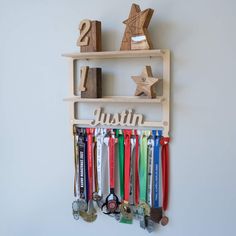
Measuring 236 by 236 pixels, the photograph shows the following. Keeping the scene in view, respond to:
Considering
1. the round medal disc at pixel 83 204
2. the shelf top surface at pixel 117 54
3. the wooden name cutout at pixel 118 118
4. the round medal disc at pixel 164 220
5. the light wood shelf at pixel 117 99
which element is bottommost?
the round medal disc at pixel 164 220

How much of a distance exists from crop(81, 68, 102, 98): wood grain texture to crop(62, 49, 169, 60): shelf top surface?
7 cm

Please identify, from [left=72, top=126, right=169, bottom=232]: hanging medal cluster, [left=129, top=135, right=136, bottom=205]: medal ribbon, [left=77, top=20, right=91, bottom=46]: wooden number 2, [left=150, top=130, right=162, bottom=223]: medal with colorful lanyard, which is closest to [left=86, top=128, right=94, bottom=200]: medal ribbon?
[left=72, top=126, right=169, bottom=232]: hanging medal cluster

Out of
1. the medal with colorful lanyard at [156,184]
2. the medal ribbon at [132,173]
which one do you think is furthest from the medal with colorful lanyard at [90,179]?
the medal with colorful lanyard at [156,184]

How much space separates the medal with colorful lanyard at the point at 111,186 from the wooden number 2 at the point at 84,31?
1.49ft

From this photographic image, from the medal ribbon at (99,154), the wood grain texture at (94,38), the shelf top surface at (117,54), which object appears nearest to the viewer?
the shelf top surface at (117,54)

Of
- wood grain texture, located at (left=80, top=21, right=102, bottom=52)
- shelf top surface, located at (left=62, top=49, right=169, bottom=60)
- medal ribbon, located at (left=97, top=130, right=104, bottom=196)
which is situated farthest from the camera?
medal ribbon, located at (left=97, top=130, right=104, bottom=196)

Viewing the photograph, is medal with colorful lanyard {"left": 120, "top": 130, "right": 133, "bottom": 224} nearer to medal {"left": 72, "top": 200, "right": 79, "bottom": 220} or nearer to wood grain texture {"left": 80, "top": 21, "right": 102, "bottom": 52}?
medal {"left": 72, "top": 200, "right": 79, "bottom": 220}

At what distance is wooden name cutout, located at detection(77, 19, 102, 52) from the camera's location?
157cm

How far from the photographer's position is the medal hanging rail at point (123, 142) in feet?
4.99
